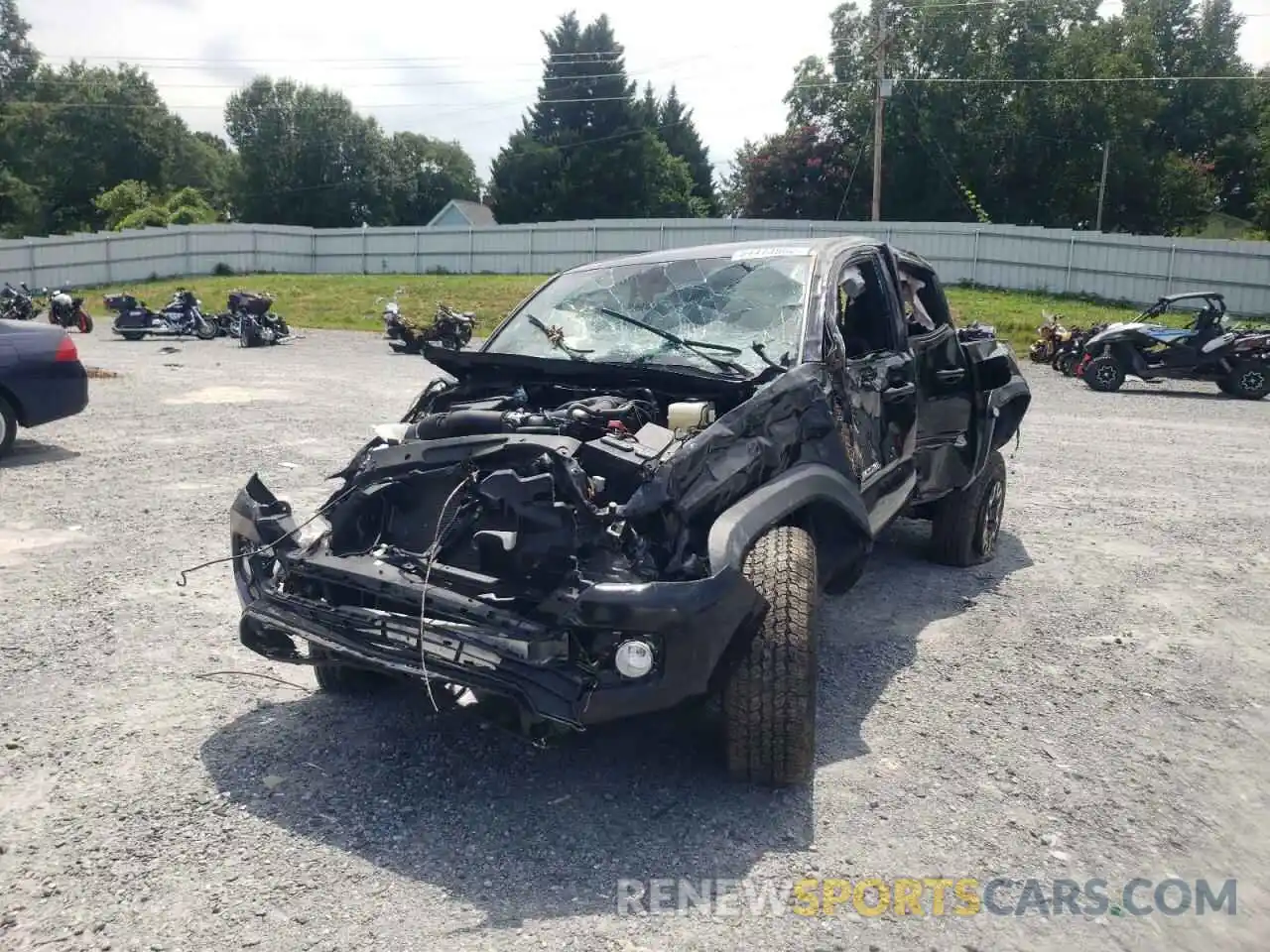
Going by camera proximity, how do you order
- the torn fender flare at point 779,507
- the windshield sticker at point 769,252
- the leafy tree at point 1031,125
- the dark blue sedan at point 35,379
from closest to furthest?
the torn fender flare at point 779,507 → the windshield sticker at point 769,252 → the dark blue sedan at point 35,379 → the leafy tree at point 1031,125

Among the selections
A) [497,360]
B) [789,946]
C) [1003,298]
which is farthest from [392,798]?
[1003,298]

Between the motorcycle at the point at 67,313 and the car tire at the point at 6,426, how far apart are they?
15.4 meters

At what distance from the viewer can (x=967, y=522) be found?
248 inches

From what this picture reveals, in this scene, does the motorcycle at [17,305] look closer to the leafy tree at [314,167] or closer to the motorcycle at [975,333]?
the motorcycle at [975,333]

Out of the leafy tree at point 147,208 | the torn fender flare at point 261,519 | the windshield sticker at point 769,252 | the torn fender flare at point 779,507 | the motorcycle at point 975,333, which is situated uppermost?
the leafy tree at point 147,208

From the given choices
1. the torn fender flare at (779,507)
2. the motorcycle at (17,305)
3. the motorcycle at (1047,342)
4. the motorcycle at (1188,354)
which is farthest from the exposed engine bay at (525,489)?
the motorcycle at (17,305)

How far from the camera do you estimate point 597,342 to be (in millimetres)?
4914

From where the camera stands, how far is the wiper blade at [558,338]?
4.85m

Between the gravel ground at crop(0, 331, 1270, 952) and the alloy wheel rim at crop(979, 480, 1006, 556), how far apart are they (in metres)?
0.17

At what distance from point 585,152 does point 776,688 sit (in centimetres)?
4676

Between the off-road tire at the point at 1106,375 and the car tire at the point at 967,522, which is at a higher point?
the off-road tire at the point at 1106,375

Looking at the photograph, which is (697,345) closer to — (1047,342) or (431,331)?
(431,331)

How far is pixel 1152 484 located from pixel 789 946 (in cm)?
731

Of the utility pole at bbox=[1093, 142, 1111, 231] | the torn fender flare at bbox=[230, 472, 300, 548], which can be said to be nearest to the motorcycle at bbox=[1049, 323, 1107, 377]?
the torn fender flare at bbox=[230, 472, 300, 548]
